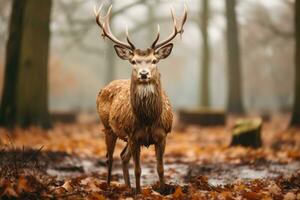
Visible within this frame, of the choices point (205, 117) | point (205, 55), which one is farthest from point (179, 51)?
point (205, 117)

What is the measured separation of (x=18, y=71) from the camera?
51.9 feet

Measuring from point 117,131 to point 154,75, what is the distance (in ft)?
4.72

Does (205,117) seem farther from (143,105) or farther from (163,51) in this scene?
(143,105)

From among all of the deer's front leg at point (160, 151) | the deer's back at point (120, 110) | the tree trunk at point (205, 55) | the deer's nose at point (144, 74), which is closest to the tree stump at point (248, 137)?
the deer's back at point (120, 110)

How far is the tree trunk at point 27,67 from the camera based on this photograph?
15641mm

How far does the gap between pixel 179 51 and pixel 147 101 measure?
58381mm

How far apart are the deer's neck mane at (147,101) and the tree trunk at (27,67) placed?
950cm

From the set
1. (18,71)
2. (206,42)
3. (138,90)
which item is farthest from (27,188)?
(206,42)

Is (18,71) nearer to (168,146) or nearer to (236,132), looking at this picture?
(168,146)

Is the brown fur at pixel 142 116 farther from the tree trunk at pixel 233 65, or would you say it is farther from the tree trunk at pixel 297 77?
the tree trunk at pixel 233 65

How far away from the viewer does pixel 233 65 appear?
89.8ft

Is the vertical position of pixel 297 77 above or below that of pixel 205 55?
below

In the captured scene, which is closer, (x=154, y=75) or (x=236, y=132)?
(x=154, y=75)

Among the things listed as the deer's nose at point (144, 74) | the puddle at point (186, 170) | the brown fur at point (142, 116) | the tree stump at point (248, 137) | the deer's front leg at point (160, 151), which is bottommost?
the puddle at point (186, 170)
